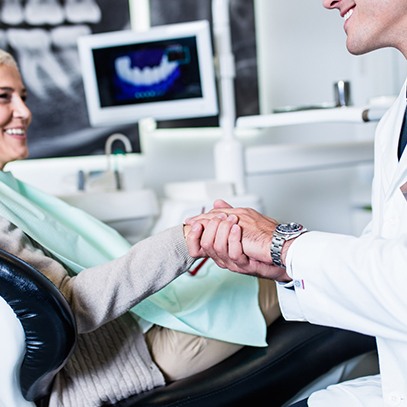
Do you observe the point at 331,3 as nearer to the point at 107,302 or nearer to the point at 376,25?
the point at 376,25

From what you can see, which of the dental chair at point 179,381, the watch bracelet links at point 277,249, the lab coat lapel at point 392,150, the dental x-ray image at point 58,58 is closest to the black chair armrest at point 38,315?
the dental chair at point 179,381

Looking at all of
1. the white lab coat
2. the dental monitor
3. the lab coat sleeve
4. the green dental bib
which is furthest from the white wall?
the lab coat sleeve

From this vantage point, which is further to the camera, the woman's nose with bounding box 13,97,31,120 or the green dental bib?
the woman's nose with bounding box 13,97,31,120

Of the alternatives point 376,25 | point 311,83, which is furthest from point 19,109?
point 311,83

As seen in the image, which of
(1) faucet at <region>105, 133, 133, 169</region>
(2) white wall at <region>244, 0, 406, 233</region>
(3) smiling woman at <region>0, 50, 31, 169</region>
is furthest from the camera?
(2) white wall at <region>244, 0, 406, 233</region>

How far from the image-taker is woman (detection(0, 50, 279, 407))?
1.33 meters

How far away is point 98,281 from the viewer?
4.37ft

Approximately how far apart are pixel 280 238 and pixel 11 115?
98 cm

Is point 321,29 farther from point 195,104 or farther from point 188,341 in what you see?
point 188,341

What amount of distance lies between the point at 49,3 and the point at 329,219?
1.82 m

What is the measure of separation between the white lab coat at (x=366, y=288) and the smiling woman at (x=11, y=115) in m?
0.94

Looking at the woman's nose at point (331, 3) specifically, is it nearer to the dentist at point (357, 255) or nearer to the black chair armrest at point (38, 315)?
the dentist at point (357, 255)

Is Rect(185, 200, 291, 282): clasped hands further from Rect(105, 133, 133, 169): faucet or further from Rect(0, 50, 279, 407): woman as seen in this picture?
Rect(105, 133, 133, 169): faucet

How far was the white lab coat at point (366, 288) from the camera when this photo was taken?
101 cm
